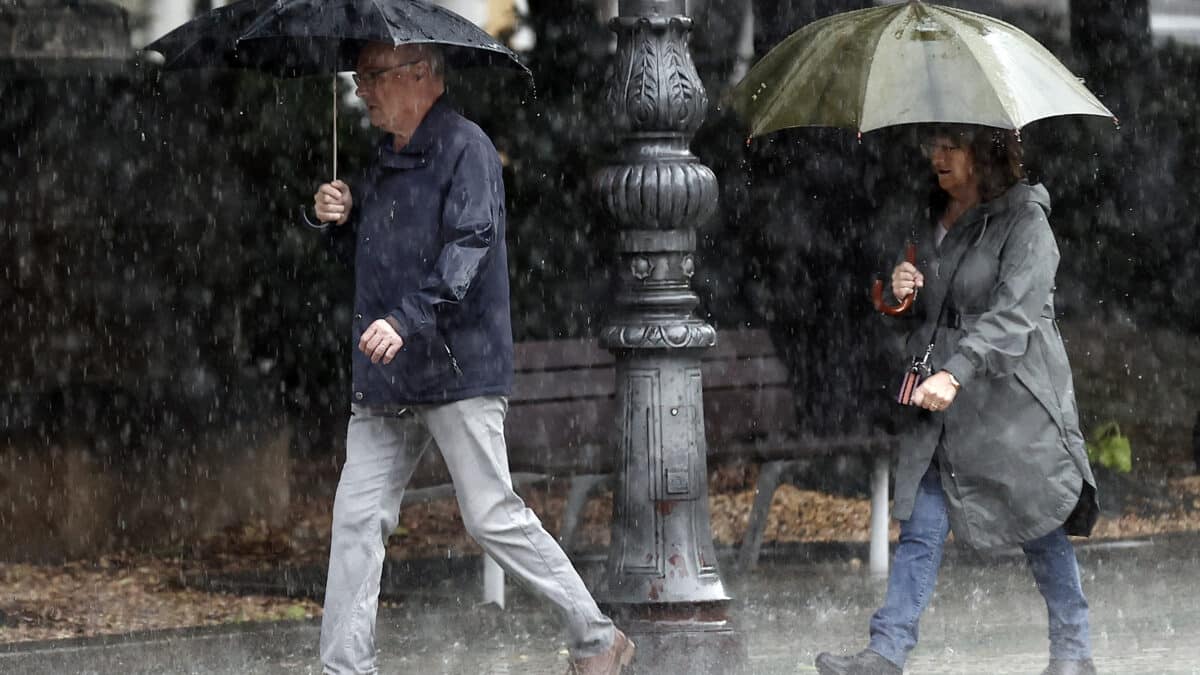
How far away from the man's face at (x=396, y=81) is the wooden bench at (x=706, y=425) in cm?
228

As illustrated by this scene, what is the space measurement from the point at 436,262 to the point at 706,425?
3.03m

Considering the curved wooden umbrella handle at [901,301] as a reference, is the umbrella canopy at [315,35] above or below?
above

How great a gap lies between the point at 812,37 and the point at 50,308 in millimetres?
3956

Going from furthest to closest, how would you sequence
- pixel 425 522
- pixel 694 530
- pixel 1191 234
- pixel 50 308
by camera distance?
pixel 1191 234, pixel 425 522, pixel 50 308, pixel 694 530

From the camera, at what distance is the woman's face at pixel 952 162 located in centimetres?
648

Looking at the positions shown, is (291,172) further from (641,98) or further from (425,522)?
(641,98)

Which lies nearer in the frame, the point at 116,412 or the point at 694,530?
the point at 694,530

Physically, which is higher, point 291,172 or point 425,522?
point 291,172

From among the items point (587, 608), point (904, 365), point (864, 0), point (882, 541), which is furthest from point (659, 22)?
point (864, 0)

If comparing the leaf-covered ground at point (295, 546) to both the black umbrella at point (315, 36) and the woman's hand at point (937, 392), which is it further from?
the woman's hand at point (937, 392)

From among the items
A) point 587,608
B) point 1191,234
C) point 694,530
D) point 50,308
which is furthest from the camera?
point 1191,234

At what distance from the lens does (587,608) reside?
611 centimetres

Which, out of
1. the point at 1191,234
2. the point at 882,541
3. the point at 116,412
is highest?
the point at 1191,234

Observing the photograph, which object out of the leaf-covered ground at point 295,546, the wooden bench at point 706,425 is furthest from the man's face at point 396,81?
the leaf-covered ground at point 295,546
